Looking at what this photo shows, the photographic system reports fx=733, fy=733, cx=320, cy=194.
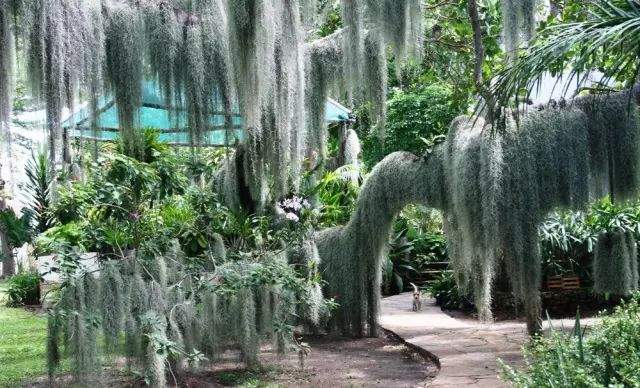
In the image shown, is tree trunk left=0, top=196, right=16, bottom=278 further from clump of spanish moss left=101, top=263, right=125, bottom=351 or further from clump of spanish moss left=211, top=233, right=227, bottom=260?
clump of spanish moss left=101, top=263, right=125, bottom=351

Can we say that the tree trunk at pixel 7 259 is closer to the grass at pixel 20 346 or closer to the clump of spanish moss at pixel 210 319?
the grass at pixel 20 346

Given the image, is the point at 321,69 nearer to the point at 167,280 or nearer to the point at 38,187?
the point at 167,280

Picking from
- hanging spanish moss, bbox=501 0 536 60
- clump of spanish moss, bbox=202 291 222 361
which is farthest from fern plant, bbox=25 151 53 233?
hanging spanish moss, bbox=501 0 536 60

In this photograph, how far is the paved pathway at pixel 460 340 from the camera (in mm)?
5289

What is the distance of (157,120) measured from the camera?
8.44 meters

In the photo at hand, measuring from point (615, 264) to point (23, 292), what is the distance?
746 cm

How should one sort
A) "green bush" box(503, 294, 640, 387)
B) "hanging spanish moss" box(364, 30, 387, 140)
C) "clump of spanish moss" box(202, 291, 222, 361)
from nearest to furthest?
"green bush" box(503, 294, 640, 387), "clump of spanish moss" box(202, 291, 222, 361), "hanging spanish moss" box(364, 30, 387, 140)

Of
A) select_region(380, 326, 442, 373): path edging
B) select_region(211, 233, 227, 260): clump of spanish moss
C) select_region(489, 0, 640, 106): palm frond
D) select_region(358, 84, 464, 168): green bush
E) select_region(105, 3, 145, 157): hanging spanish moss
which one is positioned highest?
select_region(358, 84, 464, 168): green bush

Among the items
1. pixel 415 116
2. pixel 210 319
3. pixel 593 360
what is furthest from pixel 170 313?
pixel 415 116

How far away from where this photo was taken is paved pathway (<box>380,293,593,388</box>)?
5289 millimetres

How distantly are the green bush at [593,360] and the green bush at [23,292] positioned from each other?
8.10 m

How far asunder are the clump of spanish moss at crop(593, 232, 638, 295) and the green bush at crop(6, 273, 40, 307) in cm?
707

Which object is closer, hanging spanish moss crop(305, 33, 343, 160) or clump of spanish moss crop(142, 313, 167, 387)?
clump of spanish moss crop(142, 313, 167, 387)

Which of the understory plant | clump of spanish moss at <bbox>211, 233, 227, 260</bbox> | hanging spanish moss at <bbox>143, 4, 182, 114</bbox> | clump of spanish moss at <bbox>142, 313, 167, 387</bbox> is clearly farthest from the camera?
clump of spanish moss at <bbox>211, 233, 227, 260</bbox>
